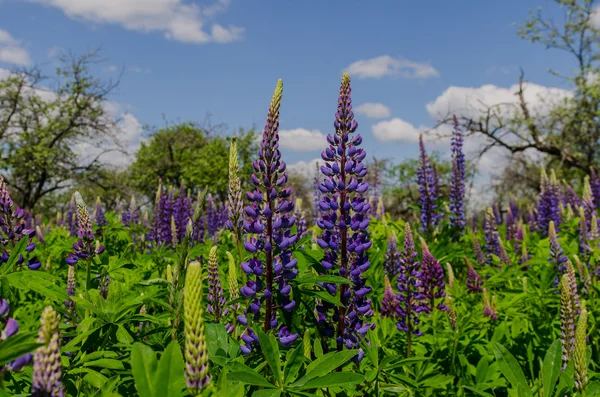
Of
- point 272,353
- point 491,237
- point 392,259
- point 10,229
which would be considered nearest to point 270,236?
point 272,353

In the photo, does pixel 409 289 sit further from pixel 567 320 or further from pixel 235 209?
pixel 235 209

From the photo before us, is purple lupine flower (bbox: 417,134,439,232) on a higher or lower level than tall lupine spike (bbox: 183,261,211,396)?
higher

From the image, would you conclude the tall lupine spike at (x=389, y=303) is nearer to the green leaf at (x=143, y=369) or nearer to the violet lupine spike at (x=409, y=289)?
the violet lupine spike at (x=409, y=289)

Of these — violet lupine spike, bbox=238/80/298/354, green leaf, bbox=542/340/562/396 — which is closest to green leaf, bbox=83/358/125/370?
violet lupine spike, bbox=238/80/298/354

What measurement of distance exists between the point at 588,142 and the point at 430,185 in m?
18.9

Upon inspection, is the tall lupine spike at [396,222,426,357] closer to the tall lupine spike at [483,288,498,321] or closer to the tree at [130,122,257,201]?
the tall lupine spike at [483,288,498,321]

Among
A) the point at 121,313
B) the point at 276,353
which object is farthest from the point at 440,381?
the point at 121,313

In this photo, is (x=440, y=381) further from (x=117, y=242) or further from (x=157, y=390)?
(x=117, y=242)

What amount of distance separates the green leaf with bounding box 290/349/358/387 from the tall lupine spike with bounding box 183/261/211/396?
56cm

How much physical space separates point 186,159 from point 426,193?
34326 mm

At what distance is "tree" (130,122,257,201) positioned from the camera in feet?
119

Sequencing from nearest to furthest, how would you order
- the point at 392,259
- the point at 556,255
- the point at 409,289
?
1. the point at 409,289
2. the point at 556,255
3. the point at 392,259

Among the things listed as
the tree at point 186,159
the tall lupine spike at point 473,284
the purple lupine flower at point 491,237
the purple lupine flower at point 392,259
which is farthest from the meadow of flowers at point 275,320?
the tree at point 186,159

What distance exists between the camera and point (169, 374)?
1066mm
